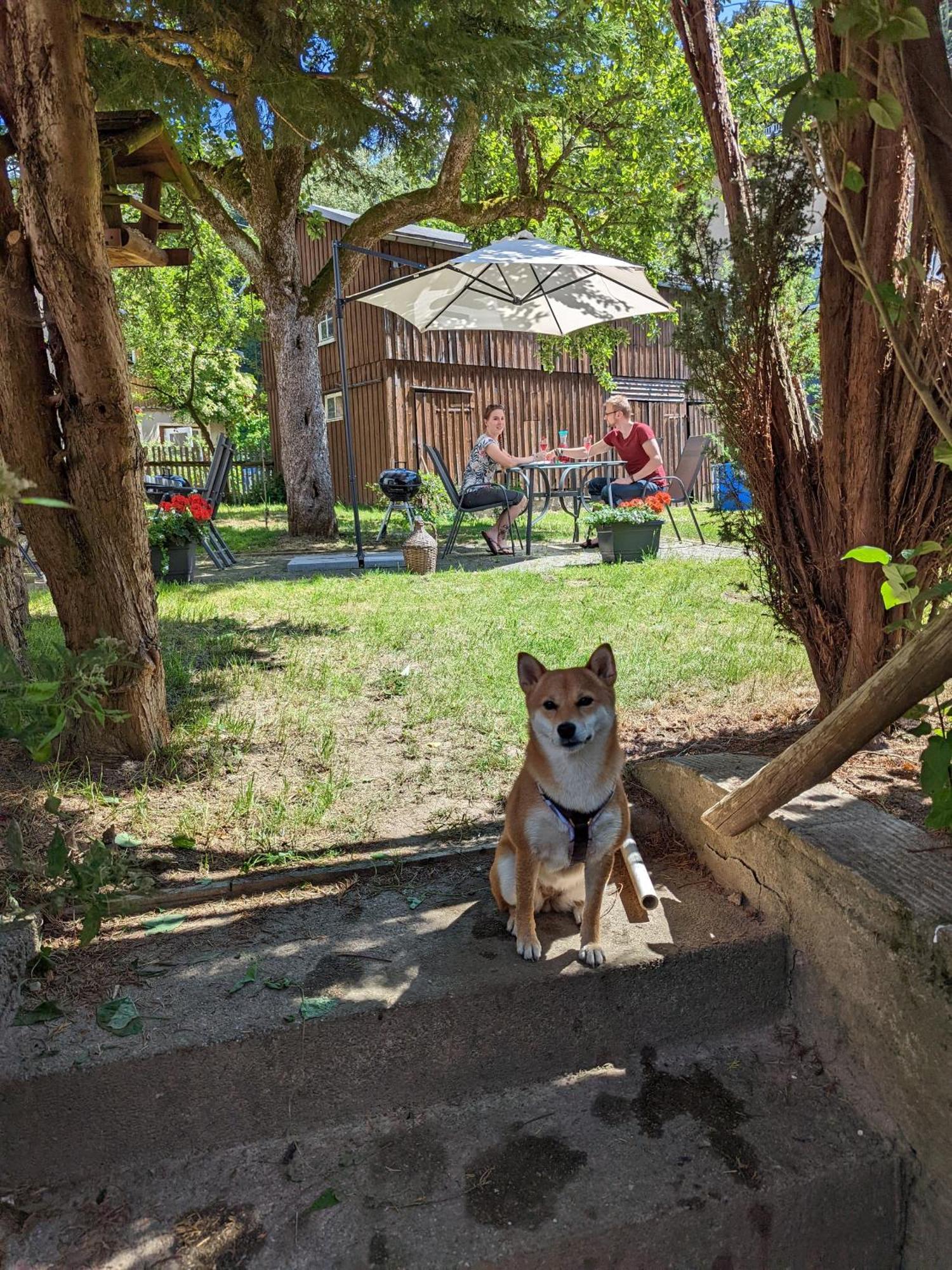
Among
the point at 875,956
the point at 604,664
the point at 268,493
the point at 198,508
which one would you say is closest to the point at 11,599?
the point at 604,664

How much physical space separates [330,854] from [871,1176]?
2.02 meters

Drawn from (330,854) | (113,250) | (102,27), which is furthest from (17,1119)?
(113,250)

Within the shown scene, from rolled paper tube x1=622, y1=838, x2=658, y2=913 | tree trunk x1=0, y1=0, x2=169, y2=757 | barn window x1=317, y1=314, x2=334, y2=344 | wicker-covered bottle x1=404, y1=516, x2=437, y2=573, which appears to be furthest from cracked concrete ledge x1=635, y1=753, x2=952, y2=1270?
barn window x1=317, y1=314, x2=334, y2=344

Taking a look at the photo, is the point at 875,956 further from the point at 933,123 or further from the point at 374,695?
the point at 374,695

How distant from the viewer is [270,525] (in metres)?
16.9

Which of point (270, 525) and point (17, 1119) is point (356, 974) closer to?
point (17, 1119)

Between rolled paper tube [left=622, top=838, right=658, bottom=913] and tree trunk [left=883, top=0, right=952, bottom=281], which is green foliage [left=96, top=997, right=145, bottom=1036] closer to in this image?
rolled paper tube [left=622, top=838, right=658, bottom=913]

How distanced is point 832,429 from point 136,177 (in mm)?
4749

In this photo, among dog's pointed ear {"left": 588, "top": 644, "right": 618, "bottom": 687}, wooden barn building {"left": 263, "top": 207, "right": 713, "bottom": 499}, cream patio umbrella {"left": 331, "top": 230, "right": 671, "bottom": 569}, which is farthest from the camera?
wooden barn building {"left": 263, "top": 207, "right": 713, "bottom": 499}

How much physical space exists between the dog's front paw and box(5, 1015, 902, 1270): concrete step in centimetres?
34

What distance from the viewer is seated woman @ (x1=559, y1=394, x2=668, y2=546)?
10.8 m

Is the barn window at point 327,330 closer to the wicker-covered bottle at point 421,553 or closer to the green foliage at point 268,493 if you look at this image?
the green foliage at point 268,493

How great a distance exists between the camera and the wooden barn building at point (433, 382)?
2008 cm

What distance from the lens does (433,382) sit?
20594 mm
